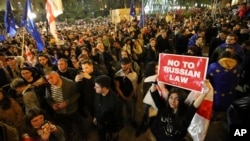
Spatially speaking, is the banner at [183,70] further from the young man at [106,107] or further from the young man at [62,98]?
the young man at [62,98]

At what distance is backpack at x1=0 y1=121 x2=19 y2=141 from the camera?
383cm

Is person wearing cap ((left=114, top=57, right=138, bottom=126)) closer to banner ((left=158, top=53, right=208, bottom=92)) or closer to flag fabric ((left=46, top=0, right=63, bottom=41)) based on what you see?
banner ((left=158, top=53, right=208, bottom=92))

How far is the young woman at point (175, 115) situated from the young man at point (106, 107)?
819 mm

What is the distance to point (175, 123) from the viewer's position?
3283 mm

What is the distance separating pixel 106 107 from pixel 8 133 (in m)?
1.58

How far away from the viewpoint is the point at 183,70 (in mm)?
3236

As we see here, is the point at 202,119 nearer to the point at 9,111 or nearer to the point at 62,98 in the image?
the point at 62,98

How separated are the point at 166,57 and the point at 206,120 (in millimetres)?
1005

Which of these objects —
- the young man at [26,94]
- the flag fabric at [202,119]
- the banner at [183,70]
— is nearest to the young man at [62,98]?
the young man at [26,94]

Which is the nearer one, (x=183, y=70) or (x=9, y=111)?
(x=183, y=70)

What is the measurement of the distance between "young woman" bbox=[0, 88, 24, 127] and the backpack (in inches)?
5.6

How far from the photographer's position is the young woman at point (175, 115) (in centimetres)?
321

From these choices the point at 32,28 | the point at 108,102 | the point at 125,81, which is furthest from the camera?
the point at 32,28

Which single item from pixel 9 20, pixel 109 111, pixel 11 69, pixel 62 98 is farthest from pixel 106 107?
pixel 9 20
